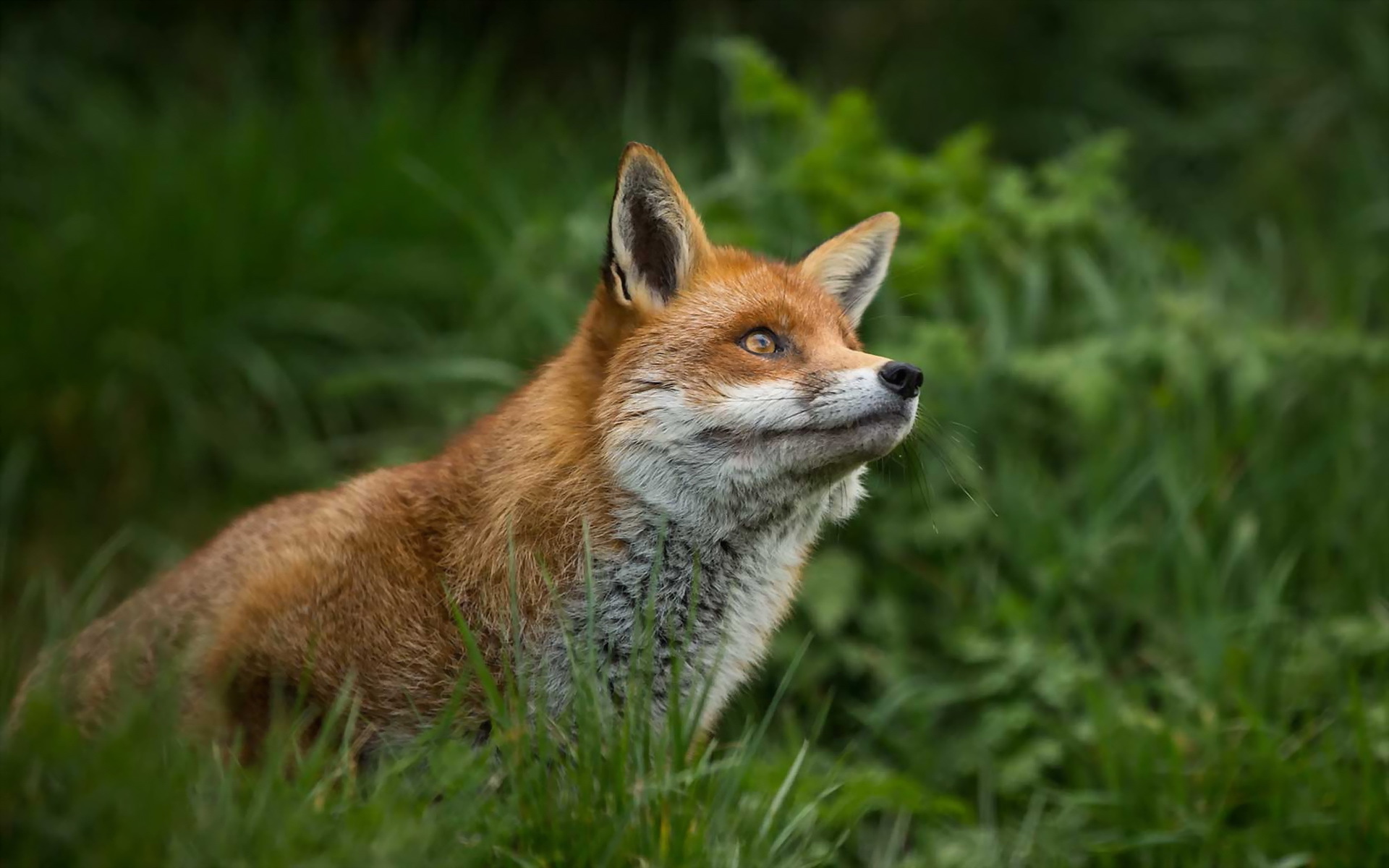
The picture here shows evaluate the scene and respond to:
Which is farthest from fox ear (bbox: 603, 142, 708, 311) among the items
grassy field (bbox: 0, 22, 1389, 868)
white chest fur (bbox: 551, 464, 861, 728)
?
grassy field (bbox: 0, 22, 1389, 868)

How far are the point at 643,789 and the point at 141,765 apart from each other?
1055 mm

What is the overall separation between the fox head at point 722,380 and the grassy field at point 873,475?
0.57 m

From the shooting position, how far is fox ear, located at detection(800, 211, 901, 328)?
4004 millimetres

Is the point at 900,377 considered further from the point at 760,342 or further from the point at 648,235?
the point at 648,235

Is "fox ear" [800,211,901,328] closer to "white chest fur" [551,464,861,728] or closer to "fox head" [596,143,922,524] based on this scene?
"fox head" [596,143,922,524]

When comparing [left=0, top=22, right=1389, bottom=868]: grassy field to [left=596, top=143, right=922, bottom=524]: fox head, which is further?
[left=596, top=143, right=922, bottom=524]: fox head

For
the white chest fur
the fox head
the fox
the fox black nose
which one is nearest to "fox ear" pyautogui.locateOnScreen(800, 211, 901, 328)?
the fox head

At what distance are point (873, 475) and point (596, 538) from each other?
224 cm

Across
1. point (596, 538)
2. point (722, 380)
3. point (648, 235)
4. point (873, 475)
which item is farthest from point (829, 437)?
point (873, 475)

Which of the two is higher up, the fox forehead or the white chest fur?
the fox forehead

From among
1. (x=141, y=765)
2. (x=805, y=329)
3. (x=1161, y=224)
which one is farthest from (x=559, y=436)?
(x=1161, y=224)

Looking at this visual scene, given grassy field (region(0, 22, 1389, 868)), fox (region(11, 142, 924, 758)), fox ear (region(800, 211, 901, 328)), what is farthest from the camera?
fox ear (region(800, 211, 901, 328))

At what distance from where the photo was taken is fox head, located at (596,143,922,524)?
10.9ft

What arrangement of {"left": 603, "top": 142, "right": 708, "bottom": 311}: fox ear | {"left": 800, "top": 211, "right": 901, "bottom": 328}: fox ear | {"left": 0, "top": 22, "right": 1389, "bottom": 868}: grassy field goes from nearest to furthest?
{"left": 0, "top": 22, "right": 1389, "bottom": 868}: grassy field < {"left": 603, "top": 142, "right": 708, "bottom": 311}: fox ear < {"left": 800, "top": 211, "right": 901, "bottom": 328}: fox ear
